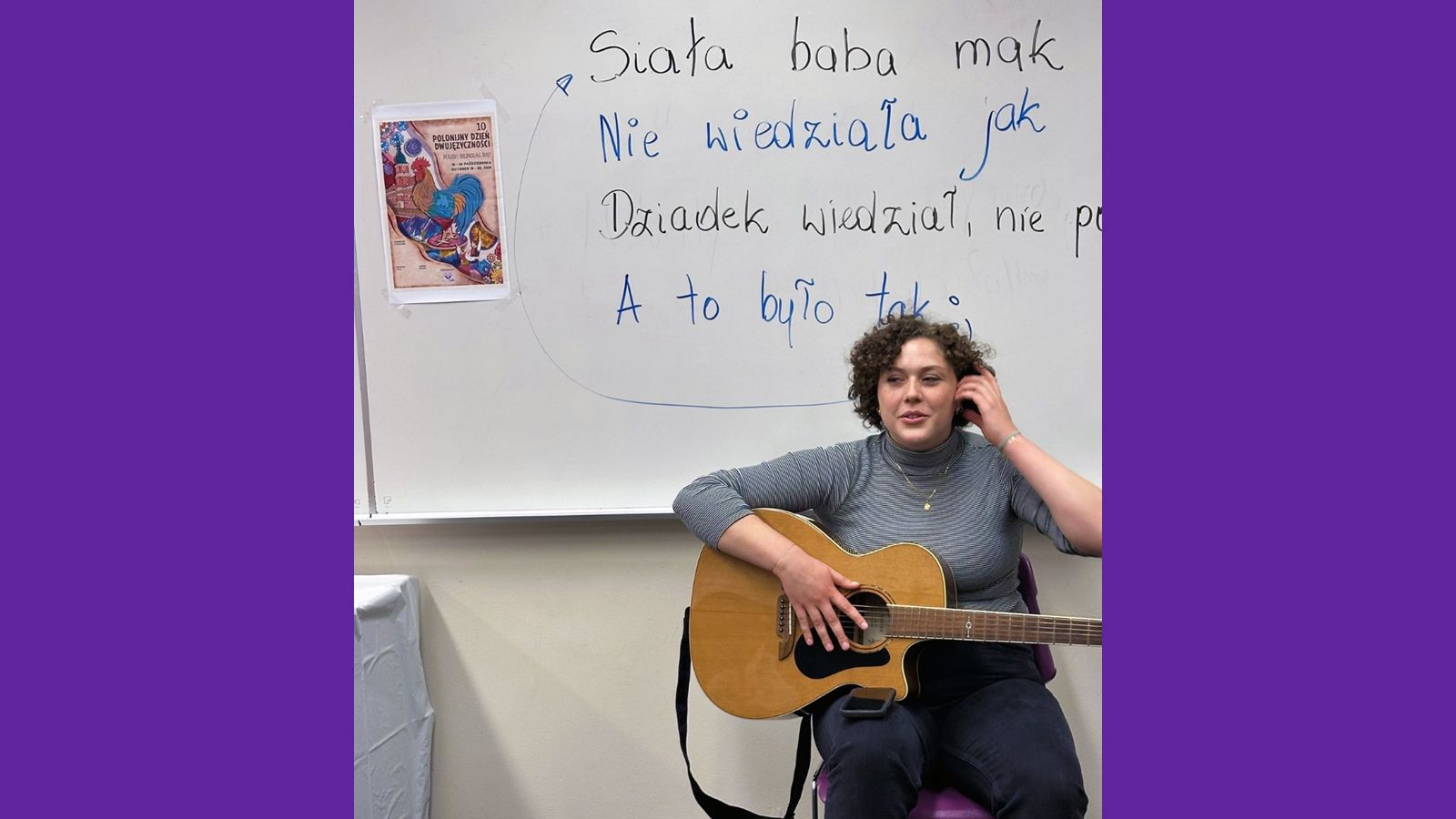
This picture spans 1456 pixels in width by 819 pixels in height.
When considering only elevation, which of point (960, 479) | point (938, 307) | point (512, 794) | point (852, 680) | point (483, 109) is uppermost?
point (483, 109)

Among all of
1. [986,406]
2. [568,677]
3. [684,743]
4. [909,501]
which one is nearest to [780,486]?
[909,501]

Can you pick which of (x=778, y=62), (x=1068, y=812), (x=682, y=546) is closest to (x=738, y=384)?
(x=682, y=546)

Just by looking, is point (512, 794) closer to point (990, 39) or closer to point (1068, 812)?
point (1068, 812)

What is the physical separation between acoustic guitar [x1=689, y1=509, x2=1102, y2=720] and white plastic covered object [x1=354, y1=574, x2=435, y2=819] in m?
0.61

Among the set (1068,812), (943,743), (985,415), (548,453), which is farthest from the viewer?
(548,453)

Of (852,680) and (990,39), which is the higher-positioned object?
(990,39)

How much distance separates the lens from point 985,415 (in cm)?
168

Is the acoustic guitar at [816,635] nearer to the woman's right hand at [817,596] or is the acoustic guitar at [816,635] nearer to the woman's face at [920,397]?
the woman's right hand at [817,596]

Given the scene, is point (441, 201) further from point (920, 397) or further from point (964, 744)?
point (964, 744)

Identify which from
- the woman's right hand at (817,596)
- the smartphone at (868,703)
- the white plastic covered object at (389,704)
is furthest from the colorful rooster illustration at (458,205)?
the smartphone at (868,703)

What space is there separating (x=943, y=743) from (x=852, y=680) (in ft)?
0.53

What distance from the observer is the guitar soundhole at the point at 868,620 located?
159cm

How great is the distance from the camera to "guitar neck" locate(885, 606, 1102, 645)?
1.52 meters

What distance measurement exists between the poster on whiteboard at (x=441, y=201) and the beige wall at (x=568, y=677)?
490 millimetres
